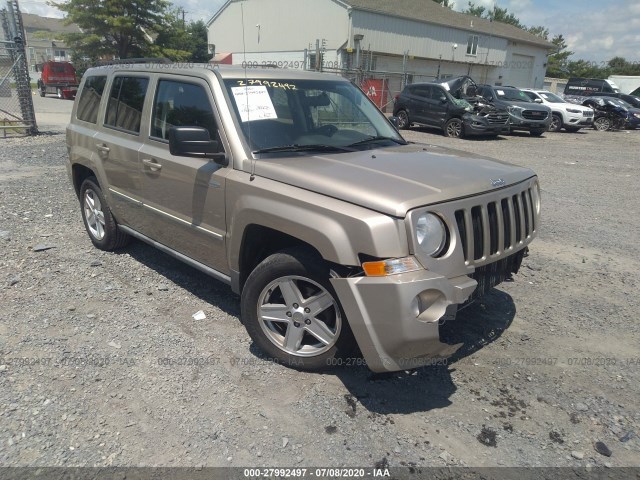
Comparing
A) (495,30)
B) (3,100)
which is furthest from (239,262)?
(495,30)

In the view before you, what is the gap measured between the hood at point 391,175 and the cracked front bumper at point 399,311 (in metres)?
0.39

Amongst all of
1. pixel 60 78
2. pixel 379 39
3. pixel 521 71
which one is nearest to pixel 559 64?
pixel 521 71

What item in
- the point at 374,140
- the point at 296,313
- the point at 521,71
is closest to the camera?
the point at 296,313

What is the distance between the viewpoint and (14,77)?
13.3m

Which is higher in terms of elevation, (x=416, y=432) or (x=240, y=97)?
(x=240, y=97)

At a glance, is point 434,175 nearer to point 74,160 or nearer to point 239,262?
point 239,262

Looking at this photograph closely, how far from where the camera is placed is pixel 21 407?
289cm

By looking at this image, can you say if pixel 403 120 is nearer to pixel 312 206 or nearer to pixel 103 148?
pixel 103 148

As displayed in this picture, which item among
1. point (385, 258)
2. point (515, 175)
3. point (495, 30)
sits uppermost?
point (495, 30)

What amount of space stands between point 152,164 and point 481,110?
48.9 feet

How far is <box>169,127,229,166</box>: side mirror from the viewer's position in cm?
321

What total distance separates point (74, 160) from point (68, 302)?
1.94 m

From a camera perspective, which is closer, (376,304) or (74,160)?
(376,304)

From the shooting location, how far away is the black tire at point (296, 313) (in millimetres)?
2986
